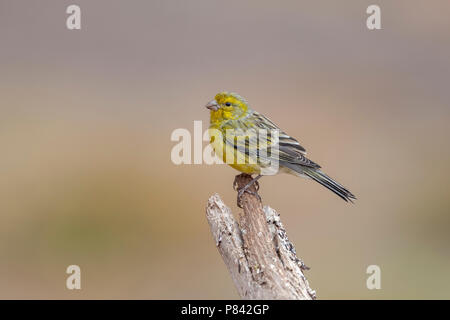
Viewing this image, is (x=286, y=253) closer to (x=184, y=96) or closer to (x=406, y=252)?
(x=406, y=252)

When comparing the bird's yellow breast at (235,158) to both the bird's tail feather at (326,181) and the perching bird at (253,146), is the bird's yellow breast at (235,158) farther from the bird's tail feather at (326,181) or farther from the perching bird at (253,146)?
the bird's tail feather at (326,181)

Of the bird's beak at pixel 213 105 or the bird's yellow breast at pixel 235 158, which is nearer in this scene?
the bird's yellow breast at pixel 235 158

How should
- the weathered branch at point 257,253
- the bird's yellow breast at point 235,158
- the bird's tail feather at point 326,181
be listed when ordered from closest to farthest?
the weathered branch at point 257,253, the bird's yellow breast at point 235,158, the bird's tail feather at point 326,181

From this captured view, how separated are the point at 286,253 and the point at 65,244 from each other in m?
7.77

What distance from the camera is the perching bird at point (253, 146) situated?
22.7ft

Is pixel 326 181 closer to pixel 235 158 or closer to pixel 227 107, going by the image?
pixel 235 158

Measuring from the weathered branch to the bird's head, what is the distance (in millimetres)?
1699

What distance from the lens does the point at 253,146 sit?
23.0 ft

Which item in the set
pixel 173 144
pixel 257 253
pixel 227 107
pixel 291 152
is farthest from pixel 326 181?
pixel 173 144

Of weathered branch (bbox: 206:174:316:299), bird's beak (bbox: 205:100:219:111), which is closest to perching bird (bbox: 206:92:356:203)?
bird's beak (bbox: 205:100:219:111)

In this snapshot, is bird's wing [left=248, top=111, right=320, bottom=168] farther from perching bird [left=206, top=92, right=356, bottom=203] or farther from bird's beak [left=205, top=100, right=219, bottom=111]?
bird's beak [left=205, top=100, right=219, bottom=111]

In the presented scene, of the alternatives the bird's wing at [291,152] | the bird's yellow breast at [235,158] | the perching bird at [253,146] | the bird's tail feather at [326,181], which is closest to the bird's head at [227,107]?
the perching bird at [253,146]

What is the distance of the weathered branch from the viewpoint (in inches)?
197

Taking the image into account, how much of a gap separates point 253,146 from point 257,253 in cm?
194
